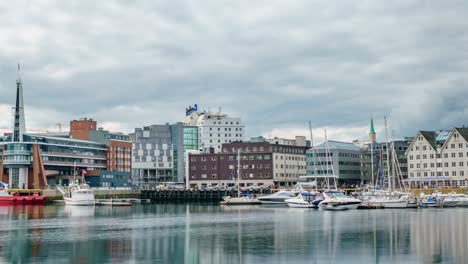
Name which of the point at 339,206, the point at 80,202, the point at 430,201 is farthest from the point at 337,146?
the point at 80,202

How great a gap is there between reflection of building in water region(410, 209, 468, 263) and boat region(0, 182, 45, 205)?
10344 centimetres

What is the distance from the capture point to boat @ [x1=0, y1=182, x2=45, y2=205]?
152 metres

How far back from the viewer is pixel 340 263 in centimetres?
4200

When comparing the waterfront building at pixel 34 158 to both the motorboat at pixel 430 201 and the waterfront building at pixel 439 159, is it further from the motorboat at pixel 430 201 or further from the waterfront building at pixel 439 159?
the motorboat at pixel 430 201

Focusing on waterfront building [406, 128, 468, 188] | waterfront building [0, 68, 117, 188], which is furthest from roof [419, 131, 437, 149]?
waterfront building [0, 68, 117, 188]

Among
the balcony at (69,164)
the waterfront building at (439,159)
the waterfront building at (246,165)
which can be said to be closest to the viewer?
the waterfront building at (439,159)

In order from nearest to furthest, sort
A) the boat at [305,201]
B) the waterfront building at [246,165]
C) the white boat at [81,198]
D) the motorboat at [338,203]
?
the motorboat at [338,203]
the boat at [305,201]
the white boat at [81,198]
the waterfront building at [246,165]

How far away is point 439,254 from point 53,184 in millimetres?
146480

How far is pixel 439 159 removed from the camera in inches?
6156

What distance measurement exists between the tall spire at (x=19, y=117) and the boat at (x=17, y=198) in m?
15.7

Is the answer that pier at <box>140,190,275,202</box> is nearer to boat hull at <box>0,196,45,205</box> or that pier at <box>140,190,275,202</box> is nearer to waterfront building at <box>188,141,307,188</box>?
waterfront building at <box>188,141,307,188</box>

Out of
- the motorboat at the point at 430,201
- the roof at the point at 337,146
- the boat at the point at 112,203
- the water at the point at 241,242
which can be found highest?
the roof at the point at 337,146

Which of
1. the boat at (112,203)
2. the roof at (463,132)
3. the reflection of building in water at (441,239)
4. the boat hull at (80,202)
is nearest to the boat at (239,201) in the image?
the boat at (112,203)

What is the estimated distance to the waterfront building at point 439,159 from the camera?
15238 centimetres
